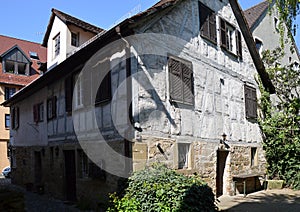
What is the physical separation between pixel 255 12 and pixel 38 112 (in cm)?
1297

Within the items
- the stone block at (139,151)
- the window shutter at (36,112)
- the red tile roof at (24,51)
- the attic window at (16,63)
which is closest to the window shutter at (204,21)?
the stone block at (139,151)

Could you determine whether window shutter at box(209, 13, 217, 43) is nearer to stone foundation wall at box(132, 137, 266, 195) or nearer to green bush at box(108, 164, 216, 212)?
stone foundation wall at box(132, 137, 266, 195)

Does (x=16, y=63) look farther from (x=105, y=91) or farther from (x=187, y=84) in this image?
(x=187, y=84)

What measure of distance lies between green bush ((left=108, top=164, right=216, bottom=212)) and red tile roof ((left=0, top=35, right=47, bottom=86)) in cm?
2052

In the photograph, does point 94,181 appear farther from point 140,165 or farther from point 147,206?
point 147,206

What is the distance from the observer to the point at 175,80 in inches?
344

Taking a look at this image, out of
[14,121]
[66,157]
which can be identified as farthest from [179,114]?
[14,121]

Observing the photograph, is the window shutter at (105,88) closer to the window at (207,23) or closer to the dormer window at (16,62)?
the window at (207,23)

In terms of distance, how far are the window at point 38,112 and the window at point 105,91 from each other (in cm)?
493

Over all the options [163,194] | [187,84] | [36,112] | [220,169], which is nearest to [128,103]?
[163,194]

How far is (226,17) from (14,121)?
461 inches

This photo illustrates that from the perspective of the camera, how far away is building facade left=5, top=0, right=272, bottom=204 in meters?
7.69

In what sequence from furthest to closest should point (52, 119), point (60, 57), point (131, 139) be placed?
point (60, 57), point (52, 119), point (131, 139)

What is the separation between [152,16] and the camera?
8172 millimetres
